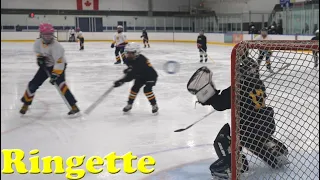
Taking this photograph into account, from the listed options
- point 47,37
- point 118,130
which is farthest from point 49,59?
point 118,130

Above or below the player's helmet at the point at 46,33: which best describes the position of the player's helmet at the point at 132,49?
below

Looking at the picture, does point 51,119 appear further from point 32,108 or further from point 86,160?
point 86,160

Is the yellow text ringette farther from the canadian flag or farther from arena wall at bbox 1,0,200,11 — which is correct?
the canadian flag

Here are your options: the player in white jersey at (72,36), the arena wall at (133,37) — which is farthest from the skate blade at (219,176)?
the player in white jersey at (72,36)

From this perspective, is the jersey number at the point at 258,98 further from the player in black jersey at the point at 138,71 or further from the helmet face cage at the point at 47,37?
the helmet face cage at the point at 47,37

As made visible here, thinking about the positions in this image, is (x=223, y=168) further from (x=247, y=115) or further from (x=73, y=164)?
(x=73, y=164)

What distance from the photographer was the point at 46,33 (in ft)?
13.6

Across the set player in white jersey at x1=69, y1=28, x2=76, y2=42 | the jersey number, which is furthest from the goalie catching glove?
player in white jersey at x1=69, y1=28, x2=76, y2=42

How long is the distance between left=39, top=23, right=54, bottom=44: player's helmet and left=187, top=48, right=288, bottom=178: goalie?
2203 mm

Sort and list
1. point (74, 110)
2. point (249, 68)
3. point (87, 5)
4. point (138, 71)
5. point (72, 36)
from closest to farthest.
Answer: point (249, 68), point (138, 71), point (74, 110), point (72, 36), point (87, 5)

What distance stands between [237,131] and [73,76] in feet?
19.5

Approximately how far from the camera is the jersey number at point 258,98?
7.77ft

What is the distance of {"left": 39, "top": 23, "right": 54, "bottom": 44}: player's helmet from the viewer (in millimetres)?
4117

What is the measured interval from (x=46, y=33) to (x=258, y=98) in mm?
2512
